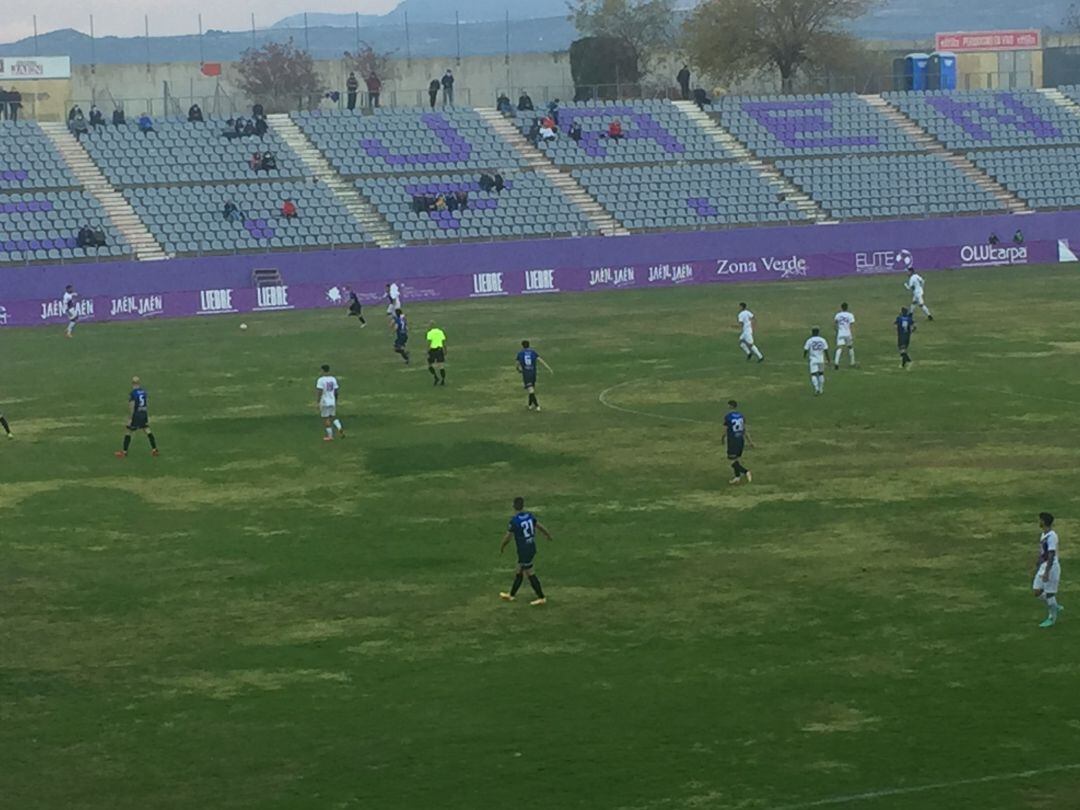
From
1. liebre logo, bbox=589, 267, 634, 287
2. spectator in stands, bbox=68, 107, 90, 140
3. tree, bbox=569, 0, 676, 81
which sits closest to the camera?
liebre logo, bbox=589, 267, 634, 287

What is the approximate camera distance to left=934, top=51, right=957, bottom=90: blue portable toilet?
106688mm

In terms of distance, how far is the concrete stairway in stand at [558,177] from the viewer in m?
81.7

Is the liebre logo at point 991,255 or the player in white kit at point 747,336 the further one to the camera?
the liebre logo at point 991,255

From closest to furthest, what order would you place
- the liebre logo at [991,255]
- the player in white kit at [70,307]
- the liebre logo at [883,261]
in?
the player in white kit at [70,307]
the liebre logo at [883,261]
the liebre logo at [991,255]

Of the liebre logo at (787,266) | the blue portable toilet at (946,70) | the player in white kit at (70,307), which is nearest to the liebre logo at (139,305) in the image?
the player in white kit at (70,307)

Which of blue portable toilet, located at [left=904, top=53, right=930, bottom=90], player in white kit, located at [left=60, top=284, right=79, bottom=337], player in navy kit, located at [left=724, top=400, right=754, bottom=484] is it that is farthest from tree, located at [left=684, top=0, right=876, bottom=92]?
player in navy kit, located at [left=724, top=400, right=754, bottom=484]

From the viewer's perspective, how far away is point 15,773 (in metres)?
19.7

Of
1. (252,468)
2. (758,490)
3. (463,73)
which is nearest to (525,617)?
(758,490)

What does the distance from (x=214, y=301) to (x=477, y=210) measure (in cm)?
1555

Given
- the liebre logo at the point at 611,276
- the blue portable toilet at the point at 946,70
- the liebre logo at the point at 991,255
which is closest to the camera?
the liebre logo at the point at 611,276

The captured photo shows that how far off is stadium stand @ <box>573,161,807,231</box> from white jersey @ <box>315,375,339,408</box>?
4238cm

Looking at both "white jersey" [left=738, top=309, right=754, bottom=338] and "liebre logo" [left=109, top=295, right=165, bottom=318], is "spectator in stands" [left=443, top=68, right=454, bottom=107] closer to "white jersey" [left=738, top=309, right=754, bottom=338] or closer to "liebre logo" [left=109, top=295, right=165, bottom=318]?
"liebre logo" [left=109, top=295, right=165, bottom=318]

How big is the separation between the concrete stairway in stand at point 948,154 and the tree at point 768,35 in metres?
8.65

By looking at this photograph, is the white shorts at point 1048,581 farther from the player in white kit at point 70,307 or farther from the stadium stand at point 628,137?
the stadium stand at point 628,137
